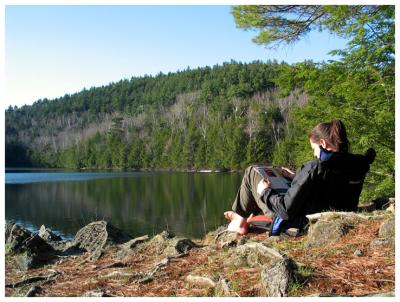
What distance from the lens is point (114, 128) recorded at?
4018 inches

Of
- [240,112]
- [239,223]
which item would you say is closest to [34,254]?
[239,223]

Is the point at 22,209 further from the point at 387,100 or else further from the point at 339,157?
the point at 339,157

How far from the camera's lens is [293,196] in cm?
320

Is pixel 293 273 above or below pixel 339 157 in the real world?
below

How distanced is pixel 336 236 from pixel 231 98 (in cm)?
8808

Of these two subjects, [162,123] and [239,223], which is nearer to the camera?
[239,223]

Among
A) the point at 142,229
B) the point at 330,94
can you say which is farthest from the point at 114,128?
the point at 330,94

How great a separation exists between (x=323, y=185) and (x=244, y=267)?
947 mm

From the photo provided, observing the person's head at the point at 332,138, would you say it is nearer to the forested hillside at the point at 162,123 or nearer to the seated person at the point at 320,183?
the seated person at the point at 320,183

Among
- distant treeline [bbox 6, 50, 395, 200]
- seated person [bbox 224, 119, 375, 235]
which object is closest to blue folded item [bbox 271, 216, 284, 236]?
seated person [bbox 224, 119, 375, 235]

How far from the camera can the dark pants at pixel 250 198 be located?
379cm

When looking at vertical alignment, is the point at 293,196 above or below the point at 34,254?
above

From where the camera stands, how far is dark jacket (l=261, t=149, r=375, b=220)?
10.4ft

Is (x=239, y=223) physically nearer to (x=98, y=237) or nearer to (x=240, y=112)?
(x=98, y=237)
